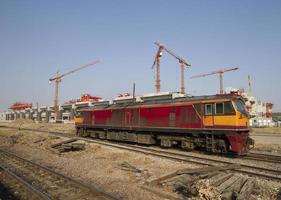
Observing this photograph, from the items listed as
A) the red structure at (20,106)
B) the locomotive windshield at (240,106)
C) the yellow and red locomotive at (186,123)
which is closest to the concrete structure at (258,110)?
the yellow and red locomotive at (186,123)

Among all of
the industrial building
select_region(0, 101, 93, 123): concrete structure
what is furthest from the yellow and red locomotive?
select_region(0, 101, 93, 123): concrete structure

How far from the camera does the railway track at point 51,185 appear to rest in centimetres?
816

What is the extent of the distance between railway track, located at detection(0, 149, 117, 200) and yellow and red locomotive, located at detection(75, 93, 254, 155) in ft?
33.7

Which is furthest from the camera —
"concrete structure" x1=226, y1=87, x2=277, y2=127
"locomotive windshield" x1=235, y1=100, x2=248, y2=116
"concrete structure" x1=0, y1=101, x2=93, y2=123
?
"concrete structure" x1=0, y1=101, x2=93, y2=123

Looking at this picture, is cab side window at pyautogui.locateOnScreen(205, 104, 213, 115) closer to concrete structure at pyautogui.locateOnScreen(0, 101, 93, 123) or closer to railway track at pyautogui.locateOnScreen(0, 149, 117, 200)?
railway track at pyautogui.locateOnScreen(0, 149, 117, 200)

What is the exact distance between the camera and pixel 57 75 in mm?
119125

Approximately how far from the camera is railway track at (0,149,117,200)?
816cm

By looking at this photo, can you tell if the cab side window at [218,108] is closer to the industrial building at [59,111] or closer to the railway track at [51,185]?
the railway track at [51,185]

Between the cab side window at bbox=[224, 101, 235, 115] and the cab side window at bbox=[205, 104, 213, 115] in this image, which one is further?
the cab side window at bbox=[205, 104, 213, 115]

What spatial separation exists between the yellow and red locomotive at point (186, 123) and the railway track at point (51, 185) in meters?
10.3

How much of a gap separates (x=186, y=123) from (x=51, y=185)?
1143cm

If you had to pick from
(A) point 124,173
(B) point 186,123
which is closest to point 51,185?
(A) point 124,173

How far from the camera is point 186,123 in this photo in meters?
18.6

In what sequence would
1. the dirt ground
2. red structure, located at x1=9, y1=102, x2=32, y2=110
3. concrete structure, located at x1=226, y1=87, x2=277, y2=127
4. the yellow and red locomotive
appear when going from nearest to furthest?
the dirt ground
the yellow and red locomotive
concrete structure, located at x1=226, y1=87, x2=277, y2=127
red structure, located at x1=9, y1=102, x2=32, y2=110
